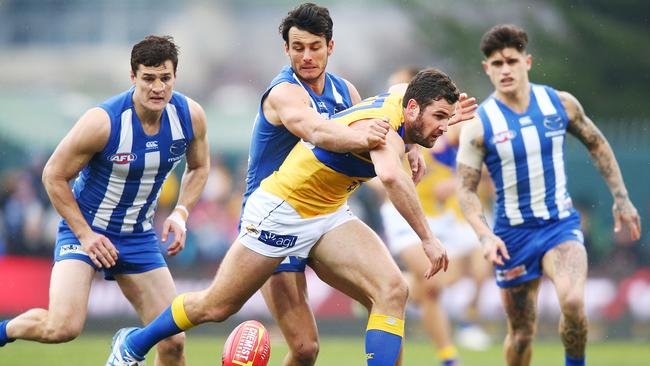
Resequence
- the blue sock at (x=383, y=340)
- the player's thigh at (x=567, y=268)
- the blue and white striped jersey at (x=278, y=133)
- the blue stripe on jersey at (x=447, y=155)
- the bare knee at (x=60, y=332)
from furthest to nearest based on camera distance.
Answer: the blue stripe on jersey at (x=447, y=155), the player's thigh at (x=567, y=268), the bare knee at (x=60, y=332), the blue and white striped jersey at (x=278, y=133), the blue sock at (x=383, y=340)

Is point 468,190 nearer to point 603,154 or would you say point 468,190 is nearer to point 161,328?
point 603,154

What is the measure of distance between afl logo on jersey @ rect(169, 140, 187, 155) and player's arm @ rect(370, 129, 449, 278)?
1839 mm

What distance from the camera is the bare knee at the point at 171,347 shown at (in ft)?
25.0

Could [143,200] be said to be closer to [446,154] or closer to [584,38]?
[446,154]

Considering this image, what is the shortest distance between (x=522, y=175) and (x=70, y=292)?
141 inches

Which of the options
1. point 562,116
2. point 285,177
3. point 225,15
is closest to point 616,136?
point 562,116

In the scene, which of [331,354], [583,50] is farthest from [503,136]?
[583,50]

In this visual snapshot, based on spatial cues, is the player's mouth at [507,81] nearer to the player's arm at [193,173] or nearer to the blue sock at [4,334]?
the player's arm at [193,173]

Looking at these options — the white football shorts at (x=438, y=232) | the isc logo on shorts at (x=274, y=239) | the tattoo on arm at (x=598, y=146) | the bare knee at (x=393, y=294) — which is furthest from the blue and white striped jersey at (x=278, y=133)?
the white football shorts at (x=438, y=232)

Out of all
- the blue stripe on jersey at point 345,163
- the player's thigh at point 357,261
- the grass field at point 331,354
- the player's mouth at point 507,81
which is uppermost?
the player's mouth at point 507,81

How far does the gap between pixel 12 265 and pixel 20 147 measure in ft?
13.8

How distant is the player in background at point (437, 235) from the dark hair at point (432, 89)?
2.82 meters

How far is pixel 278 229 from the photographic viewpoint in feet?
22.9

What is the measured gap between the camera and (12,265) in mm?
15758
